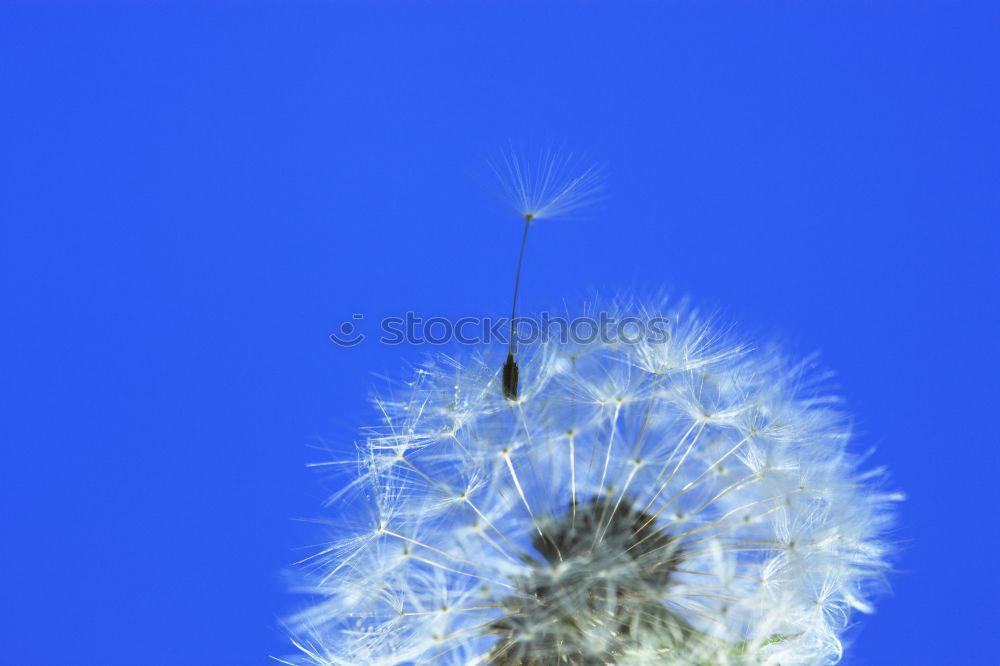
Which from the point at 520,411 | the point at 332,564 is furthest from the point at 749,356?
the point at 332,564

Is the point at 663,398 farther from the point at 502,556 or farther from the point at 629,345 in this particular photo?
the point at 502,556

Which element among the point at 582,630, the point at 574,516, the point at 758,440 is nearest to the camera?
the point at 582,630

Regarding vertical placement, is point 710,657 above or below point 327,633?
below

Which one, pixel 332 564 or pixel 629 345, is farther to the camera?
pixel 629 345

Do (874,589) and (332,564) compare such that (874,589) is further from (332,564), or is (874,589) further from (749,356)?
(332,564)

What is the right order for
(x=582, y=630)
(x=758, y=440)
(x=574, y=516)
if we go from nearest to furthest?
1. (x=582, y=630)
2. (x=574, y=516)
3. (x=758, y=440)

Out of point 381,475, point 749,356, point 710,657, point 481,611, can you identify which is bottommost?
point 710,657

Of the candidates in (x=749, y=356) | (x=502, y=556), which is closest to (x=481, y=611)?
(x=502, y=556)
